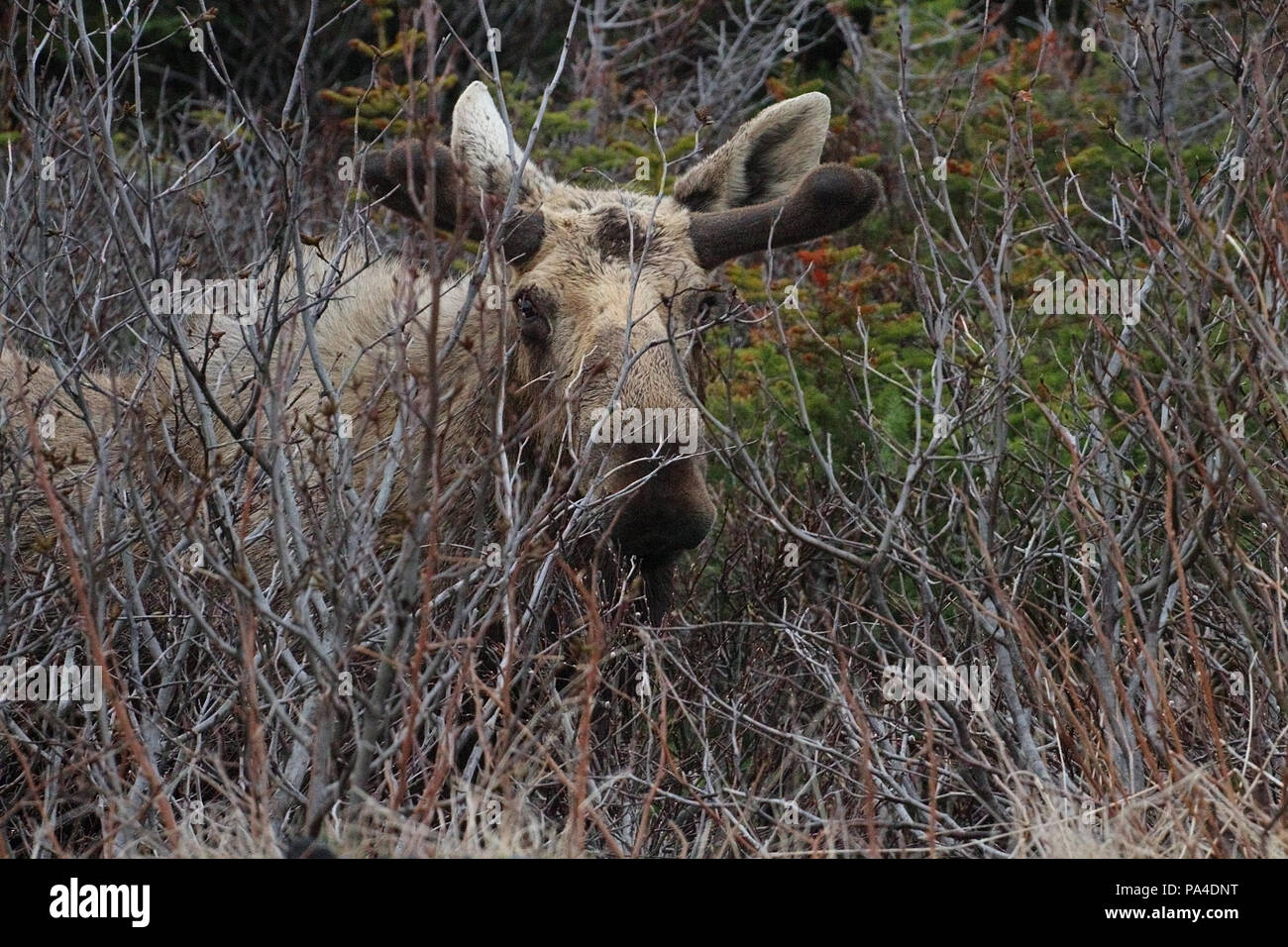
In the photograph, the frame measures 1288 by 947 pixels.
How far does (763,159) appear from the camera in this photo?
5793 millimetres

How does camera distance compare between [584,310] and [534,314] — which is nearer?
[584,310]

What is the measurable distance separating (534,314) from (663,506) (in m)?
0.97

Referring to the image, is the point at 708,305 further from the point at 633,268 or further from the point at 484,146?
the point at 484,146

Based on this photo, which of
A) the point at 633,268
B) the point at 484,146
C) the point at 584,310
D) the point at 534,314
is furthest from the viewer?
the point at 484,146

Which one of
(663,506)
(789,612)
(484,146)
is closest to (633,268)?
(663,506)

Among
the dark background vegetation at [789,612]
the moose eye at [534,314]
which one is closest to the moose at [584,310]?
the moose eye at [534,314]

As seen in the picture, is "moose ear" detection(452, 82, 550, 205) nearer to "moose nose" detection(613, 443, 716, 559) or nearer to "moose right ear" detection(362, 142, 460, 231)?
"moose right ear" detection(362, 142, 460, 231)

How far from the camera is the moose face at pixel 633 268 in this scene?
446 cm

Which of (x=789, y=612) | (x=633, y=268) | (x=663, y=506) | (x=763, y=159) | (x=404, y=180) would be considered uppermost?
(x=763, y=159)

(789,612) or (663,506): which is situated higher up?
(663,506)

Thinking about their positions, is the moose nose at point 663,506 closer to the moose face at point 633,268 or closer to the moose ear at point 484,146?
the moose face at point 633,268

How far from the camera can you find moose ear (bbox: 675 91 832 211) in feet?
18.6
